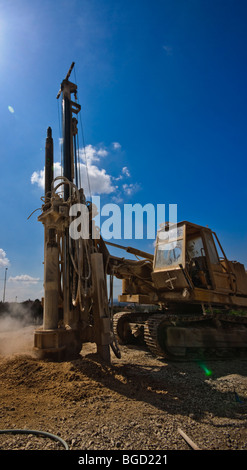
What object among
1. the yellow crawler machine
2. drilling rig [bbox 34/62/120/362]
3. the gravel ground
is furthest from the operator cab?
the gravel ground

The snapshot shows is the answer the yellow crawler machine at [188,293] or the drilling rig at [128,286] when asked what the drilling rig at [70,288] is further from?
the yellow crawler machine at [188,293]

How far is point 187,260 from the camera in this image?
26.4 feet

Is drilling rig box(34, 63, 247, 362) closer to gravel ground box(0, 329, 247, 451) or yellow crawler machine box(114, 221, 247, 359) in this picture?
yellow crawler machine box(114, 221, 247, 359)

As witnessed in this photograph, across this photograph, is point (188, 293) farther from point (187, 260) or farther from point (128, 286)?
point (128, 286)

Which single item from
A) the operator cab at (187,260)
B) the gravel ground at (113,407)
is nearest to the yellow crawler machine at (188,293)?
the operator cab at (187,260)

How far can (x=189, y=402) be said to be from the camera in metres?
4.14

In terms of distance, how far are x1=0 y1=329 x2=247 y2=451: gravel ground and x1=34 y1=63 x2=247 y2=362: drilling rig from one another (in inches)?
27.9

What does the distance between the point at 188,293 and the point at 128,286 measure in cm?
202

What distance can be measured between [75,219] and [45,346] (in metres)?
2.47

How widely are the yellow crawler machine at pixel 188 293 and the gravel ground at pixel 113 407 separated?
1.77m

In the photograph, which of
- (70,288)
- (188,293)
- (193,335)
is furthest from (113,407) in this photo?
(193,335)
